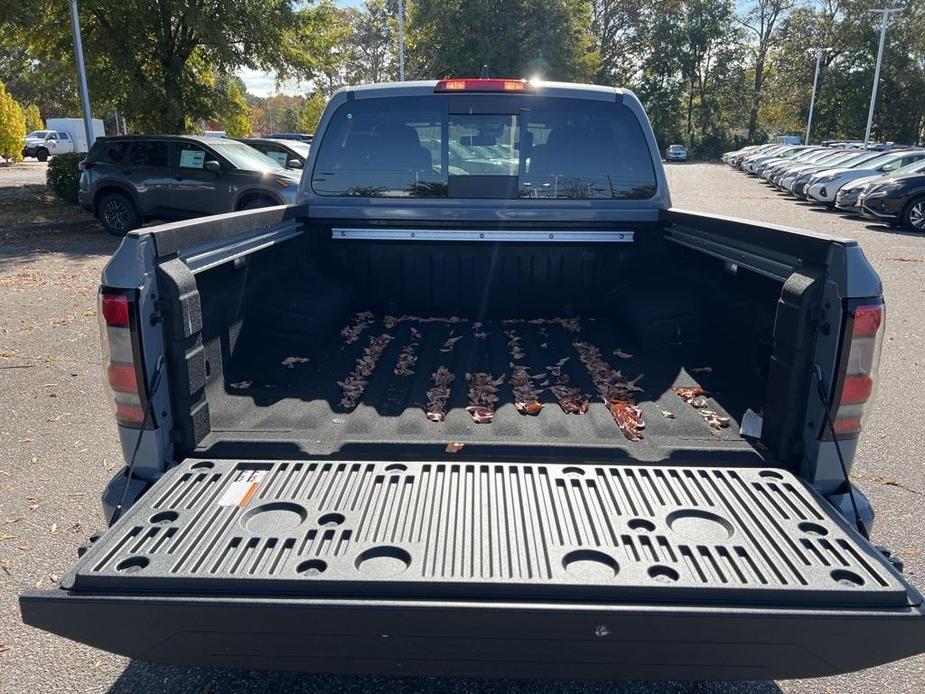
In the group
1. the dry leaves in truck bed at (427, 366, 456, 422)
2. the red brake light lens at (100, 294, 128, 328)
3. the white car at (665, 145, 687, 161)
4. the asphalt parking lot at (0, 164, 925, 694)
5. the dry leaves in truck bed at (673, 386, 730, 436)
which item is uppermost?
the white car at (665, 145, 687, 161)

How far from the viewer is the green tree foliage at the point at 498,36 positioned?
35.6 m

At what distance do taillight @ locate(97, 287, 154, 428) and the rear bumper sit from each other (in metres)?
0.74

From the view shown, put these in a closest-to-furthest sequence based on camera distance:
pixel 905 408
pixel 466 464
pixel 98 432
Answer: pixel 466 464
pixel 98 432
pixel 905 408

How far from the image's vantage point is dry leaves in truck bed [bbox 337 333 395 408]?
329cm

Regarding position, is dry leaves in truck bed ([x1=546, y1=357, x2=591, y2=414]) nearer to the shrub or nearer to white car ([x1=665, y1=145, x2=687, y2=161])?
the shrub

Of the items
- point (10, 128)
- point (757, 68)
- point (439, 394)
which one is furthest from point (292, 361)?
point (757, 68)

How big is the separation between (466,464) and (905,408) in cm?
483

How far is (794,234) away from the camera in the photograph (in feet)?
8.29

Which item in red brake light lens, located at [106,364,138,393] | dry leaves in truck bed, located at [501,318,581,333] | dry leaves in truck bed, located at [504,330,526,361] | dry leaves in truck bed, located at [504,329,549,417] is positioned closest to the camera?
red brake light lens, located at [106,364,138,393]

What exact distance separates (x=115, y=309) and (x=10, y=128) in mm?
46277

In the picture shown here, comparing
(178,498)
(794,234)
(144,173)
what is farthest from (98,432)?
(144,173)

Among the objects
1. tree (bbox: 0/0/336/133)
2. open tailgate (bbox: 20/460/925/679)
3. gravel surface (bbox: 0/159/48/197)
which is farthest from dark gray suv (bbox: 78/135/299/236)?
open tailgate (bbox: 20/460/925/679)

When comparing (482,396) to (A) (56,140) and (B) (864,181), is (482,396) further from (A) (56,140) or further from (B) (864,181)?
(A) (56,140)

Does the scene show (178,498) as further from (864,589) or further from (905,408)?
(905,408)
